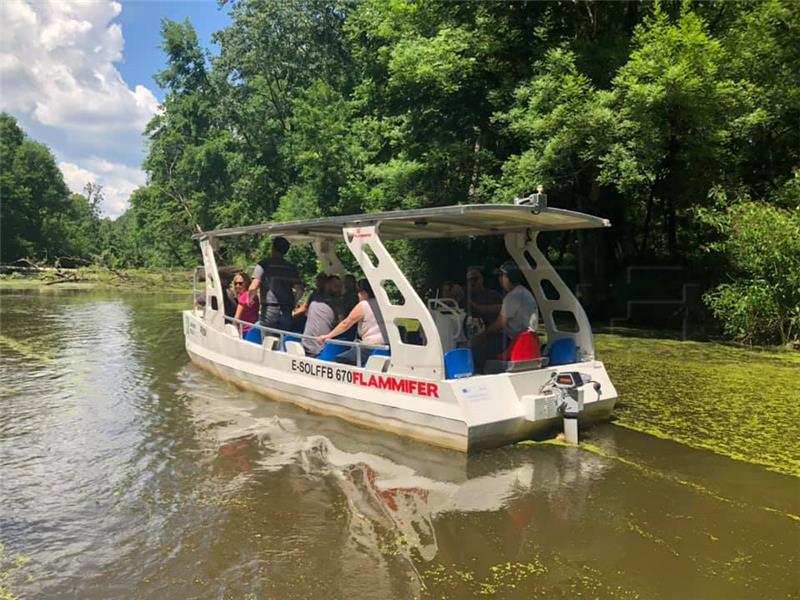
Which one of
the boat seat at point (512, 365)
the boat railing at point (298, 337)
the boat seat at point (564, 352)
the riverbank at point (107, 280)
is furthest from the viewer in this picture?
the riverbank at point (107, 280)

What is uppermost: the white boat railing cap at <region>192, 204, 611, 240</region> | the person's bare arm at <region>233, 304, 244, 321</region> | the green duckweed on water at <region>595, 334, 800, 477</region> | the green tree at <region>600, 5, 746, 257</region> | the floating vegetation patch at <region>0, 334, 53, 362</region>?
the green tree at <region>600, 5, 746, 257</region>

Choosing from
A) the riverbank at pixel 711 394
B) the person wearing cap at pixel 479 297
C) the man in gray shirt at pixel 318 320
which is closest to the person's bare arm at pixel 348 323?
the man in gray shirt at pixel 318 320

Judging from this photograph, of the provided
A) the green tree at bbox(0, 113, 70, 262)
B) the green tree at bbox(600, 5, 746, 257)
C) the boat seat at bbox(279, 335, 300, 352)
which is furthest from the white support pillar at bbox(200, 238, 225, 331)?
the green tree at bbox(0, 113, 70, 262)

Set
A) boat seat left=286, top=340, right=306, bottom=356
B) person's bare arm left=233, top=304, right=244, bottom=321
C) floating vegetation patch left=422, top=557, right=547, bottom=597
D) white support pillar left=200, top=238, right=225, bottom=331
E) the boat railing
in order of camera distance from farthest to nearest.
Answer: white support pillar left=200, top=238, right=225, bottom=331
person's bare arm left=233, top=304, right=244, bottom=321
boat seat left=286, top=340, right=306, bottom=356
the boat railing
floating vegetation patch left=422, top=557, right=547, bottom=597

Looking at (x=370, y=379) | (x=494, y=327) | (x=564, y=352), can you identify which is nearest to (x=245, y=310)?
(x=370, y=379)

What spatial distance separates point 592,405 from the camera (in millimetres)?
7227

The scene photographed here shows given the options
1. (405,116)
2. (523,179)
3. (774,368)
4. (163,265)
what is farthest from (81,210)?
(774,368)

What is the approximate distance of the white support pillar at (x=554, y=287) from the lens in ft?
25.9

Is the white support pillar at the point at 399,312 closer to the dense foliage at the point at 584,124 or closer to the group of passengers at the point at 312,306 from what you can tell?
the group of passengers at the point at 312,306

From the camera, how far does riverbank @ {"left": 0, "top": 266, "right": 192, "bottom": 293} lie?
36906 millimetres

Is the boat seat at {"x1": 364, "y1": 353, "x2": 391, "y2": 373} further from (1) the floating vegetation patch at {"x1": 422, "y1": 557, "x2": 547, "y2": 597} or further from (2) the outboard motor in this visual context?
(1) the floating vegetation patch at {"x1": 422, "y1": 557, "x2": 547, "y2": 597}

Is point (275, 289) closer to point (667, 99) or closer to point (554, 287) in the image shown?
point (554, 287)

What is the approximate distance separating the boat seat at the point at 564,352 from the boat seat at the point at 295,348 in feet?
10.7

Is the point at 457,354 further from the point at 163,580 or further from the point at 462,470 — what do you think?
the point at 163,580
